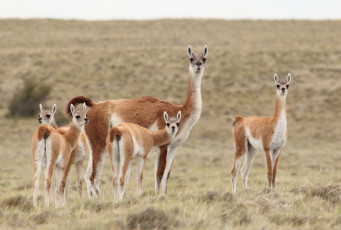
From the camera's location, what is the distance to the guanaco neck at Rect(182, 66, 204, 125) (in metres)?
10.3

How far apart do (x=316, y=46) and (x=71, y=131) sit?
3883cm

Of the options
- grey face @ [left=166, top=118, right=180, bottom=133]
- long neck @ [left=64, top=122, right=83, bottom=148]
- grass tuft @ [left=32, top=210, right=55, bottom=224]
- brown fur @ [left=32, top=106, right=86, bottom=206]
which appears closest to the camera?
grass tuft @ [left=32, top=210, right=55, bottom=224]

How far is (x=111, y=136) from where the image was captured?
28.8 ft

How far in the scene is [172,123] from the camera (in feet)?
32.1

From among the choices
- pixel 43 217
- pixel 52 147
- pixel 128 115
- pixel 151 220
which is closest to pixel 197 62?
pixel 128 115

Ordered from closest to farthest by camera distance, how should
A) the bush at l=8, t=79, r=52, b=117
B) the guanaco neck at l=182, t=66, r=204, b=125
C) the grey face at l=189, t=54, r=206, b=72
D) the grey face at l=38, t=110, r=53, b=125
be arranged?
the grey face at l=38, t=110, r=53, b=125 < the guanaco neck at l=182, t=66, r=204, b=125 < the grey face at l=189, t=54, r=206, b=72 < the bush at l=8, t=79, r=52, b=117

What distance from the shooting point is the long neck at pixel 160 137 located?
9797mm

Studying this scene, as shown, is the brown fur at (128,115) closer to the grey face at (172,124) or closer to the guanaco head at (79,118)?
the grey face at (172,124)

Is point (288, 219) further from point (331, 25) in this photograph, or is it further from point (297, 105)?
point (331, 25)

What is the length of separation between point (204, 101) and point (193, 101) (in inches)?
902

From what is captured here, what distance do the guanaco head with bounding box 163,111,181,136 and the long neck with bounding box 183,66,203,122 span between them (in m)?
0.48

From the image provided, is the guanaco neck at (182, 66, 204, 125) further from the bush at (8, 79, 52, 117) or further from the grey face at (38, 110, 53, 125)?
the bush at (8, 79, 52, 117)

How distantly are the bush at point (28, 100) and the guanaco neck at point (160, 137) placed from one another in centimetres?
2143

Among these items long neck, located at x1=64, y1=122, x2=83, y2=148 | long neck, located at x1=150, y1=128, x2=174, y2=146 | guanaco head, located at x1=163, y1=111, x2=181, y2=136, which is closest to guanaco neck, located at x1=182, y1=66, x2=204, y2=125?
guanaco head, located at x1=163, y1=111, x2=181, y2=136
